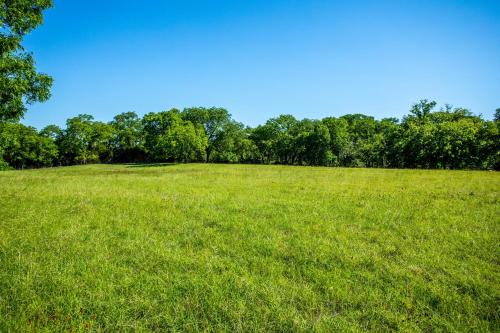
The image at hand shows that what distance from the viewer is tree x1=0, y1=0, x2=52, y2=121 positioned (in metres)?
13.2

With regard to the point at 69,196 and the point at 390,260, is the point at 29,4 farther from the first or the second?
the point at 390,260

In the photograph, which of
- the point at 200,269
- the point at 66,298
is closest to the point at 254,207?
the point at 200,269

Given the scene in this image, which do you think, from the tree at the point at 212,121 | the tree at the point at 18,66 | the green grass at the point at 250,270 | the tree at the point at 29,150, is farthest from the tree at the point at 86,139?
the green grass at the point at 250,270

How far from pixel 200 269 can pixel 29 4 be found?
1865cm

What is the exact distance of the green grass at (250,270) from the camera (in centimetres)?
426

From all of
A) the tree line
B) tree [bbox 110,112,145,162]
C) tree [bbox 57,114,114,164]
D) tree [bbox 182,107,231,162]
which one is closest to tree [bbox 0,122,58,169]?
the tree line

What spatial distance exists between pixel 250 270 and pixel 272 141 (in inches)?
3220

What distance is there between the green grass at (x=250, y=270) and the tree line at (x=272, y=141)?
174 feet

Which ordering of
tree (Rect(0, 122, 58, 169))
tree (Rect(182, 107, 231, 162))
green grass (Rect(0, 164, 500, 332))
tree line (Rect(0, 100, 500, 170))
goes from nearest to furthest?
green grass (Rect(0, 164, 500, 332))
tree line (Rect(0, 100, 500, 170))
tree (Rect(182, 107, 231, 162))
tree (Rect(0, 122, 58, 169))

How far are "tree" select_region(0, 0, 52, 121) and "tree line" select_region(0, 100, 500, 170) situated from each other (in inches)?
1732

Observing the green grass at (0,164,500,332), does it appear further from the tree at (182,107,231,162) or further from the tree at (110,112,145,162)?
the tree at (110,112,145,162)

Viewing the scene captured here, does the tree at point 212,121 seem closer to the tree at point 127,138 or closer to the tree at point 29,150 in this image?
the tree at point 127,138

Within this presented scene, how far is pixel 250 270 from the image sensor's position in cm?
584

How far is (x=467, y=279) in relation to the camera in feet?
17.6
